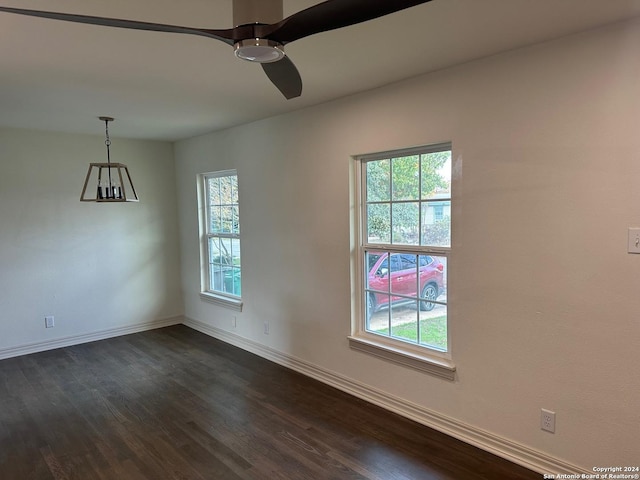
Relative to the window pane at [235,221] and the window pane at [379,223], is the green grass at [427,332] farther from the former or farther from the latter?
the window pane at [235,221]

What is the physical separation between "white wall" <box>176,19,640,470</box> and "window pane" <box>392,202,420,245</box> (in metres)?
0.34

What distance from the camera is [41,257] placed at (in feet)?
15.0

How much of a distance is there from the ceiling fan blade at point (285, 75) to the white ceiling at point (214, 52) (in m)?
0.28

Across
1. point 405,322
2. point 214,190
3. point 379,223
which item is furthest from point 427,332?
point 214,190

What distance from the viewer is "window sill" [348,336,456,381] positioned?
275 centimetres

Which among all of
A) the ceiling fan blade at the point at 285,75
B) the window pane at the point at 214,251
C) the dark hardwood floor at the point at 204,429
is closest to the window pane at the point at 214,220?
the window pane at the point at 214,251

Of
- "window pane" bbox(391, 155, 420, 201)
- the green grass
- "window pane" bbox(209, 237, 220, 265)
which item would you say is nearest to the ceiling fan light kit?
"window pane" bbox(391, 155, 420, 201)

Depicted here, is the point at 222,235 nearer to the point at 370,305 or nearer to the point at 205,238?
the point at 205,238

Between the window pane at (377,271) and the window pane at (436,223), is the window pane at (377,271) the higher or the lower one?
the lower one

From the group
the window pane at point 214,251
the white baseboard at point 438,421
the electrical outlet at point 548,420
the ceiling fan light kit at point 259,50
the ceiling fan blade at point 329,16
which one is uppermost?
the ceiling fan blade at point 329,16

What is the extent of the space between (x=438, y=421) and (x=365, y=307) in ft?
3.15

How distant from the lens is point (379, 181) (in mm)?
3176

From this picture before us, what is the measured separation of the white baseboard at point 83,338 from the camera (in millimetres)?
4449

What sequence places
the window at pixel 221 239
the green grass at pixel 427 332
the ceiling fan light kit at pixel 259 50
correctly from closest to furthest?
the ceiling fan light kit at pixel 259 50 < the green grass at pixel 427 332 < the window at pixel 221 239
